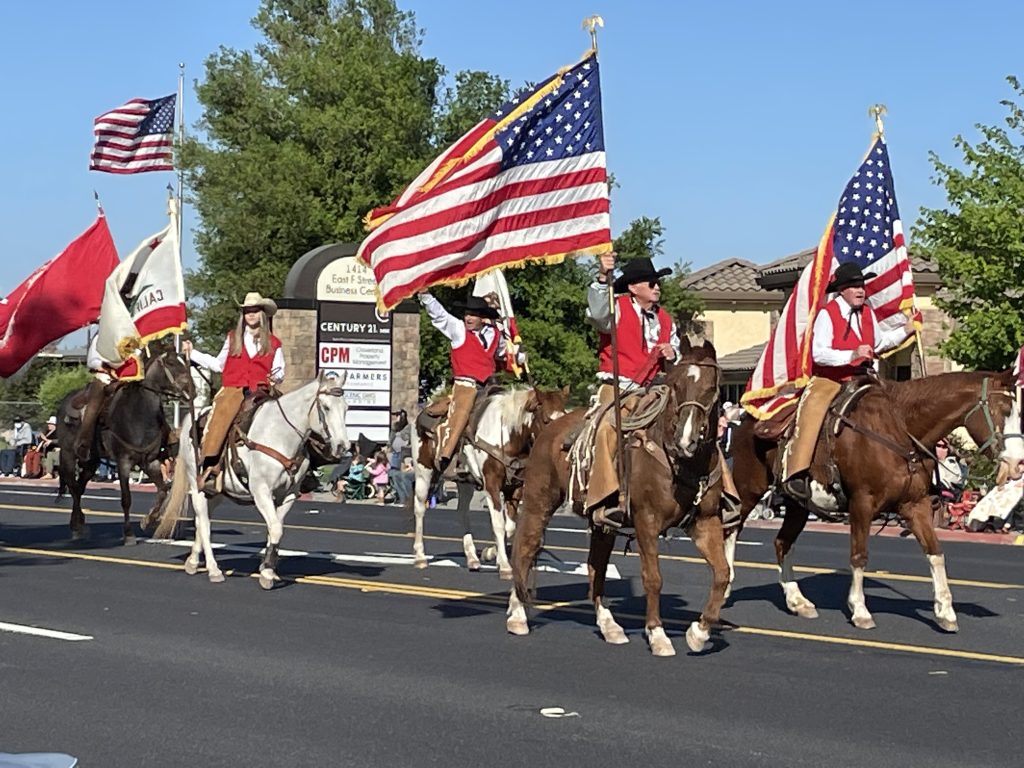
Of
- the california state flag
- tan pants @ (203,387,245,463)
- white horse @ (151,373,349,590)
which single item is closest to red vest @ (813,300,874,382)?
white horse @ (151,373,349,590)

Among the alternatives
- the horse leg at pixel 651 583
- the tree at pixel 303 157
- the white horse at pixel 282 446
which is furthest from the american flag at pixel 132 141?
the tree at pixel 303 157

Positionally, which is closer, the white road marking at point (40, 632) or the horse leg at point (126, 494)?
the white road marking at point (40, 632)

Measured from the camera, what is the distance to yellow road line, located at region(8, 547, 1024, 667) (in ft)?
39.9

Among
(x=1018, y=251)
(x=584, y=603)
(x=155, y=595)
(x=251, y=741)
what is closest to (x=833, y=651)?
(x=584, y=603)

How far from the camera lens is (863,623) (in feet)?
44.3

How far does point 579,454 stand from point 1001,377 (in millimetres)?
3689

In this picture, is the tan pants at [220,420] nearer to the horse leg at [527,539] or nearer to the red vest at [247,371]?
the red vest at [247,371]

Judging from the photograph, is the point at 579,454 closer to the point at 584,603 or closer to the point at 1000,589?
the point at 584,603

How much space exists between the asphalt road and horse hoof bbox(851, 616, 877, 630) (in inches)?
5.6

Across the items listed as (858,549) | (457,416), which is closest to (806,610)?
(858,549)

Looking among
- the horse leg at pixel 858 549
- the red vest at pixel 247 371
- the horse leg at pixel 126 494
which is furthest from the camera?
the horse leg at pixel 126 494

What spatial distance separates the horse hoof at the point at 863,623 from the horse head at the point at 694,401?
2.66m

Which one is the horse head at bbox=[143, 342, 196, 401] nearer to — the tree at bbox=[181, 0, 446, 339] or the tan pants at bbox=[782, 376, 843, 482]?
the tan pants at bbox=[782, 376, 843, 482]

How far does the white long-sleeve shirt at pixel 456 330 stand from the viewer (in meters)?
17.1
